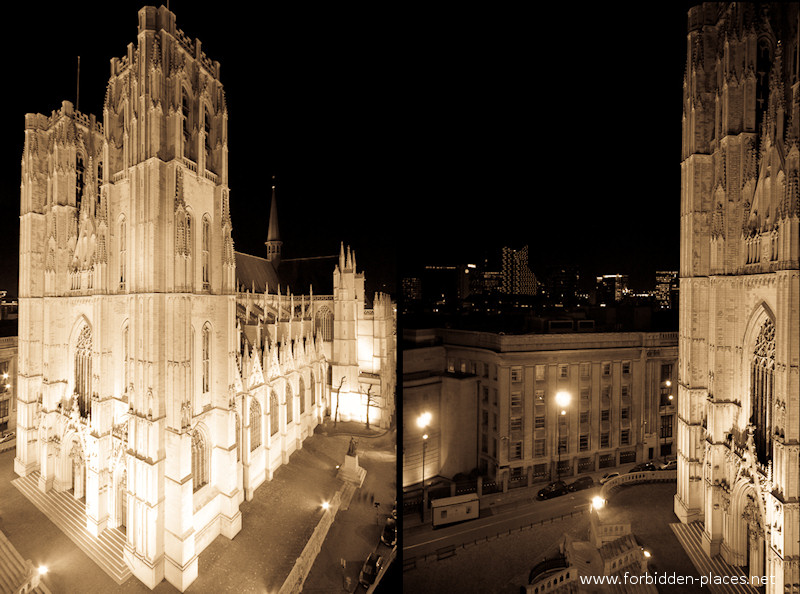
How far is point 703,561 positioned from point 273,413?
855 cm

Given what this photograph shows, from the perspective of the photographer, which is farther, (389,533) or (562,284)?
(562,284)

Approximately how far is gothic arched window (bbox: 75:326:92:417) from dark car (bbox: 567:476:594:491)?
35.1ft

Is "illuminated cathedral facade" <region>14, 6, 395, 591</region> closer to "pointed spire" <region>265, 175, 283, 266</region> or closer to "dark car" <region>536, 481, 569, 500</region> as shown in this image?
"pointed spire" <region>265, 175, 283, 266</region>

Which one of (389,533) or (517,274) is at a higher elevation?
(517,274)

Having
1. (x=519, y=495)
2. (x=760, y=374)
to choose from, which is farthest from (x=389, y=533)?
(x=760, y=374)

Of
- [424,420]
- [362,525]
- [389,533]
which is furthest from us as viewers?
[362,525]

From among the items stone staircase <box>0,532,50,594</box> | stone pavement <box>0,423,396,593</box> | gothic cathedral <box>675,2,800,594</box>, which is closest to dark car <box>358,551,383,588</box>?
stone pavement <box>0,423,396,593</box>

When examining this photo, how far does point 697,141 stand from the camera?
242 inches

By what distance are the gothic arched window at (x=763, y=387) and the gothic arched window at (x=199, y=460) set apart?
8787mm

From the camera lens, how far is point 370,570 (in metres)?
5.40

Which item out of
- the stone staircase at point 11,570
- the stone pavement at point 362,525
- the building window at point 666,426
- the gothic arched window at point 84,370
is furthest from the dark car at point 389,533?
the gothic arched window at point 84,370

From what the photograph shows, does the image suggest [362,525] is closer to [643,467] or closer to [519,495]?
[519,495]

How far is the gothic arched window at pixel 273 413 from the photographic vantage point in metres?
8.88

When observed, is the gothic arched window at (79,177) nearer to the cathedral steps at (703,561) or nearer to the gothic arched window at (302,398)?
the gothic arched window at (302,398)
